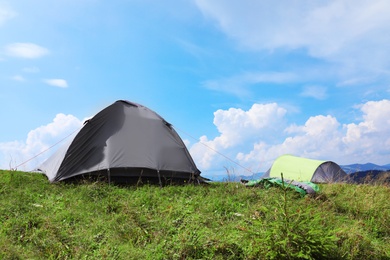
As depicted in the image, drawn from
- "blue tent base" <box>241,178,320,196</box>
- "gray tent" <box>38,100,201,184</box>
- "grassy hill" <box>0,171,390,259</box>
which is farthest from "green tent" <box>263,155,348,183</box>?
"gray tent" <box>38,100,201,184</box>

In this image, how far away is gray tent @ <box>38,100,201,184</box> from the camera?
12266 mm

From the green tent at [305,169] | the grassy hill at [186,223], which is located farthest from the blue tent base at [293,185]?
the green tent at [305,169]

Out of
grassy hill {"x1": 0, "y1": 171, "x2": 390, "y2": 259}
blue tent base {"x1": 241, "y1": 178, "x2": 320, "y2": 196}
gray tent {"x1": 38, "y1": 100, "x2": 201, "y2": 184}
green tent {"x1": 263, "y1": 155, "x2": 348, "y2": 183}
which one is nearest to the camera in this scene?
grassy hill {"x1": 0, "y1": 171, "x2": 390, "y2": 259}

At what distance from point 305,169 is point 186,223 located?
13972 millimetres

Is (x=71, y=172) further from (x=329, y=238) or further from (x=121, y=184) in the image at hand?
(x=329, y=238)

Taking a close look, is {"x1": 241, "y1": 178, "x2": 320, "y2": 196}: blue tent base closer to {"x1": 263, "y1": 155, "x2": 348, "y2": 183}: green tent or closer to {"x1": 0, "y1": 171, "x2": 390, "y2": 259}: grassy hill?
{"x1": 0, "y1": 171, "x2": 390, "y2": 259}: grassy hill

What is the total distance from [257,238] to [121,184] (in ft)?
24.7

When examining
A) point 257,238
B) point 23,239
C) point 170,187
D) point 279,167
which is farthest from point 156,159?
point 279,167

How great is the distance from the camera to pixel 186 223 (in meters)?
7.43

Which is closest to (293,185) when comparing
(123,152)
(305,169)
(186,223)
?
(186,223)

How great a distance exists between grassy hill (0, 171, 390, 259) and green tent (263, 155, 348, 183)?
782 cm

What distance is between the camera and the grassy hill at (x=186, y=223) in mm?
5730

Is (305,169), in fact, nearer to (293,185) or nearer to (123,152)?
(293,185)

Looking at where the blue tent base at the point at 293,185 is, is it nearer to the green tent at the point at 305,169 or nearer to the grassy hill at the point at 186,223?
the grassy hill at the point at 186,223
